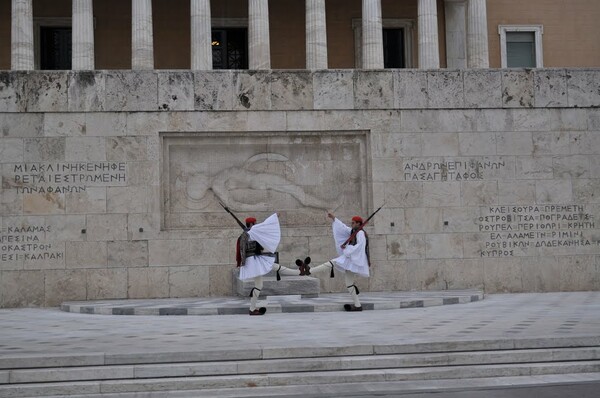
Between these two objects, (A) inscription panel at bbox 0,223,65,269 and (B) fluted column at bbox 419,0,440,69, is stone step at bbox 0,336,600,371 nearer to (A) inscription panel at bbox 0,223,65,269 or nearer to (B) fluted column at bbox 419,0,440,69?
(A) inscription panel at bbox 0,223,65,269

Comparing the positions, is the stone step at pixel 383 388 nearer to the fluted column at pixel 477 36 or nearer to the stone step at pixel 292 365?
the stone step at pixel 292 365

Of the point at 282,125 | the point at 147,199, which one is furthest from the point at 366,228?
the point at 147,199

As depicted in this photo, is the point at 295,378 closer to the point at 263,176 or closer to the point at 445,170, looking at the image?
the point at 263,176

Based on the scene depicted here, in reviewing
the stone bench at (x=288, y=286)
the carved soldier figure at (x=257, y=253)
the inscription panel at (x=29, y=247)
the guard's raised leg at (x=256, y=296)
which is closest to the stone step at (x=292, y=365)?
the carved soldier figure at (x=257, y=253)

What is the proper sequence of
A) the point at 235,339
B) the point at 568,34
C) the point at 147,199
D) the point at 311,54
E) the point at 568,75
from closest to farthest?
the point at 235,339
the point at 147,199
the point at 568,75
the point at 311,54
the point at 568,34

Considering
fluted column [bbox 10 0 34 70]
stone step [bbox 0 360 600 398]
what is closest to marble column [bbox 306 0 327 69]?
fluted column [bbox 10 0 34 70]

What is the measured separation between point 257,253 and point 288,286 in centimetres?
363

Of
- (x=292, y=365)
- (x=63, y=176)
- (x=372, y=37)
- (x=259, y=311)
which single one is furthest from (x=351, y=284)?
(x=372, y=37)

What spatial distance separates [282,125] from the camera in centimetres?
2556

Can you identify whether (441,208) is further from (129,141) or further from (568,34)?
(568,34)

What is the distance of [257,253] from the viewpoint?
63.3 feet

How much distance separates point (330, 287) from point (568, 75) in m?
9.68

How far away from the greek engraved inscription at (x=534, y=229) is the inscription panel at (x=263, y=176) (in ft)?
12.8

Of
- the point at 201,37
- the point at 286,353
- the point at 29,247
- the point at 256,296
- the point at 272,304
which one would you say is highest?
the point at 201,37
